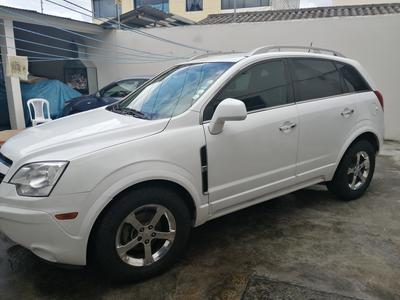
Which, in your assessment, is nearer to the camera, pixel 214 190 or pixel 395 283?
pixel 395 283

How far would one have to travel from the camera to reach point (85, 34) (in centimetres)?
1102

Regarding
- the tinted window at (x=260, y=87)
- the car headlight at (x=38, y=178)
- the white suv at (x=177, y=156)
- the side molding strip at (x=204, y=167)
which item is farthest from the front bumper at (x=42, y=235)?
the tinted window at (x=260, y=87)

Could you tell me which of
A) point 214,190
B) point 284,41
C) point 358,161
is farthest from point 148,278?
point 284,41

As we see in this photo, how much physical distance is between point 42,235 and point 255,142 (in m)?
1.77

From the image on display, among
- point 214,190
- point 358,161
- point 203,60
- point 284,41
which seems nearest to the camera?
point 214,190

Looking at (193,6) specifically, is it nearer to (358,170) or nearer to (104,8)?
(104,8)

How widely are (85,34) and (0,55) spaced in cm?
254

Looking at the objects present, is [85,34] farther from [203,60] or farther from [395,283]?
[395,283]

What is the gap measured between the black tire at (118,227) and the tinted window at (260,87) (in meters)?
0.83

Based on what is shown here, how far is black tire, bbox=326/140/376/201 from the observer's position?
13.2ft

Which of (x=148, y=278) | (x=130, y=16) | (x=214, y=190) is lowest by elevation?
(x=148, y=278)

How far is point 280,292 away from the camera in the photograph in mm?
2557

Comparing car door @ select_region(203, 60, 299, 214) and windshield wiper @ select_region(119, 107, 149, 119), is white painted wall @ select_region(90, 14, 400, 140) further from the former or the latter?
windshield wiper @ select_region(119, 107, 149, 119)

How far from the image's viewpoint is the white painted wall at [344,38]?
7938 mm
